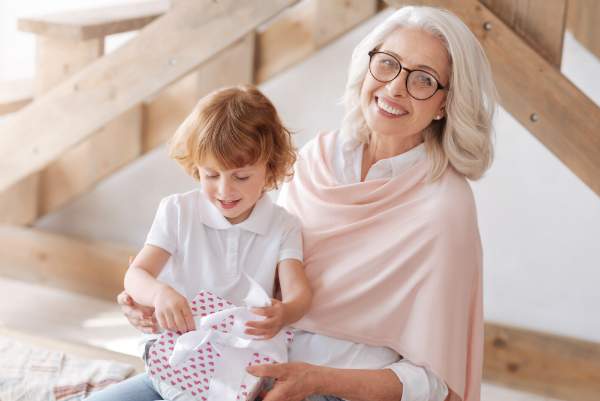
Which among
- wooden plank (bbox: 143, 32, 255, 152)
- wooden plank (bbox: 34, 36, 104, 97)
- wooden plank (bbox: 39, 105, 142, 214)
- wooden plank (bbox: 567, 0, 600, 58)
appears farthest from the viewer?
wooden plank (bbox: 39, 105, 142, 214)

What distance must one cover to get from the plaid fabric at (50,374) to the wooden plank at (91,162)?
1.45m

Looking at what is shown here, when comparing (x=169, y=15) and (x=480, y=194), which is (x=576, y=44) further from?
(x=169, y=15)

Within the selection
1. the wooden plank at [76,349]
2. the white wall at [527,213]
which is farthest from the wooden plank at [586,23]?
the wooden plank at [76,349]

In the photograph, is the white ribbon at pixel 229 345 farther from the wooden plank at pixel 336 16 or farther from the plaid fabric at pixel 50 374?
the wooden plank at pixel 336 16

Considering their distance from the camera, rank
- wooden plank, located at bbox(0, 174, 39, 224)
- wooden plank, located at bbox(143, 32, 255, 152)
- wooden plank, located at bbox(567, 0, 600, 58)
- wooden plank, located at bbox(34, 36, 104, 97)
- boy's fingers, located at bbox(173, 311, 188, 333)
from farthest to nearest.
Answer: wooden plank, located at bbox(0, 174, 39, 224)
wooden plank, located at bbox(143, 32, 255, 152)
wooden plank, located at bbox(34, 36, 104, 97)
wooden plank, located at bbox(567, 0, 600, 58)
boy's fingers, located at bbox(173, 311, 188, 333)

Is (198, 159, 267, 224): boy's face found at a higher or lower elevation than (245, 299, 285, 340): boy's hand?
higher

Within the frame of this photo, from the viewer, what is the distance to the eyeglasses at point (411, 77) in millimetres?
2068

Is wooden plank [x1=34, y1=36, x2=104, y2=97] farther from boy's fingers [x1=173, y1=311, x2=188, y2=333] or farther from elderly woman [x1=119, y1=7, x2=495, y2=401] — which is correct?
boy's fingers [x1=173, y1=311, x2=188, y2=333]

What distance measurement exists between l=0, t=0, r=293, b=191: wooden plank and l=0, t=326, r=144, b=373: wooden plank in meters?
0.95

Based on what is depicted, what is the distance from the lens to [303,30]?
373 centimetres

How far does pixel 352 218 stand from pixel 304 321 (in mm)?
255

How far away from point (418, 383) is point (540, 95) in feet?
3.55

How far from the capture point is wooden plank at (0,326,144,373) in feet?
8.52

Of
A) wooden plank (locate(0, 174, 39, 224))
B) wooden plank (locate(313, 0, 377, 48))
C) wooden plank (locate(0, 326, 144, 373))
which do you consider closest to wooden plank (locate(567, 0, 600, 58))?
wooden plank (locate(313, 0, 377, 48))
